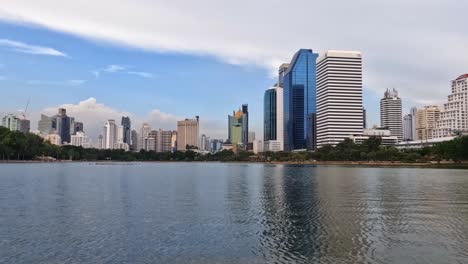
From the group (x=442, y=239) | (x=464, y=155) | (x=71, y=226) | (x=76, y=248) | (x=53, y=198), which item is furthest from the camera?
(x=464, y=155)

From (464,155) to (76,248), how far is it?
141744mm

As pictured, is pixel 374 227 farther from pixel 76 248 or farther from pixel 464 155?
pixel 464 155

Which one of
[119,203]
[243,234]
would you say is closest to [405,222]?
[243,234]

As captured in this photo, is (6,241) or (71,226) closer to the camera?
(6,241)

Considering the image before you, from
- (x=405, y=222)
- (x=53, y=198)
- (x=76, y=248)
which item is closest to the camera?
(x=76, y=248)

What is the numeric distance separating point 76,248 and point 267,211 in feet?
65.5

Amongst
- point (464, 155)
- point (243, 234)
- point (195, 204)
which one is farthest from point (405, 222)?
point (464, 155)

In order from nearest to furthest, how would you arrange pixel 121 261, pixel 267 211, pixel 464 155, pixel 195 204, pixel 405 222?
pixel 121 261 < pixel 405 222 < pixel 267 211 < pixel 195 204 < pixel 464 155

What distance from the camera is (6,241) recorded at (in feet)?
92.6

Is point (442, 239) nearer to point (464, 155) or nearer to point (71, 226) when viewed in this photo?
point (71, 226)

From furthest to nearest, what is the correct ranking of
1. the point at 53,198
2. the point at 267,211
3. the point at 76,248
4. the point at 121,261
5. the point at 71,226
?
the point at 53,198, the point at 267,211, the point at 71,226, the point at 76,248, the point at 121,261

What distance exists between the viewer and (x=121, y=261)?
24172 mm

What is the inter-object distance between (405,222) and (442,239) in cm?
647

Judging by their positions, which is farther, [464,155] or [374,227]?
[464,155]
